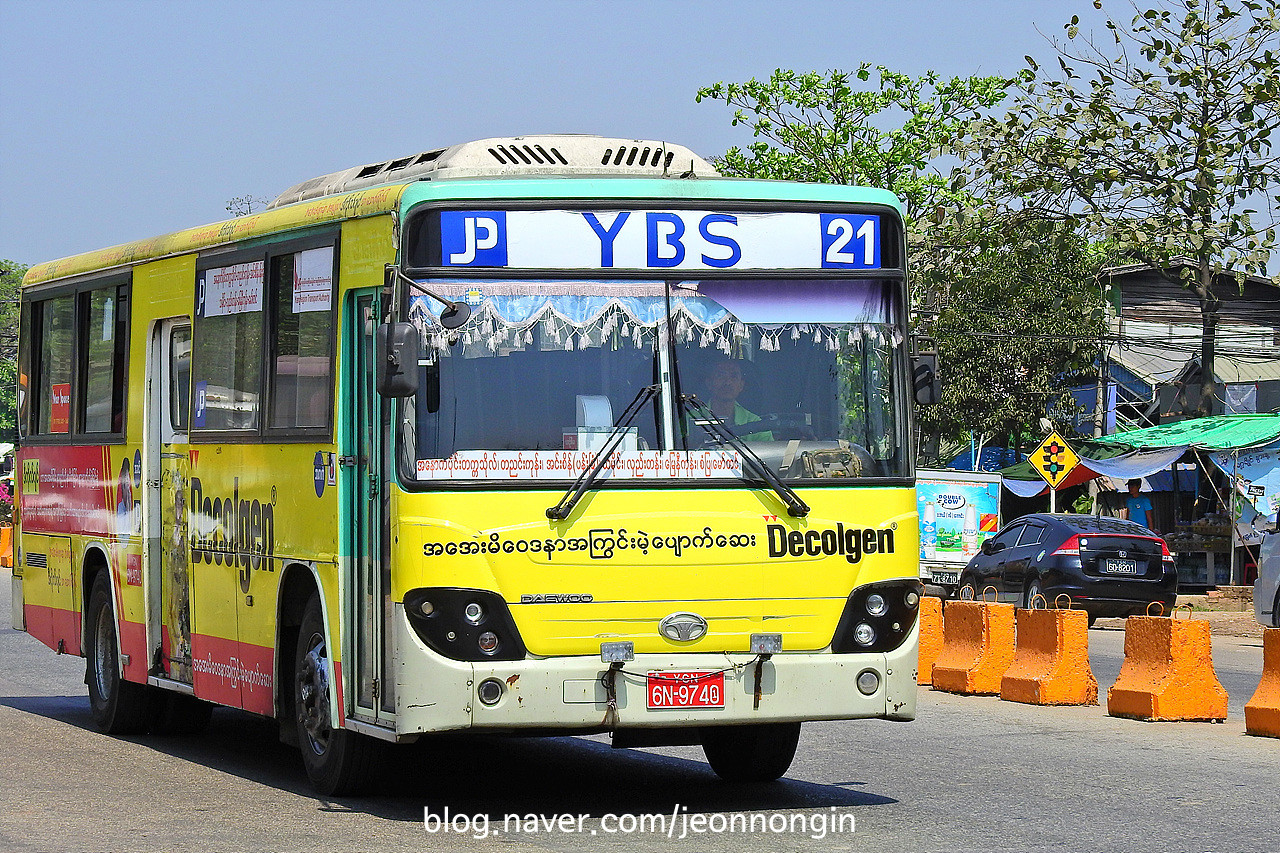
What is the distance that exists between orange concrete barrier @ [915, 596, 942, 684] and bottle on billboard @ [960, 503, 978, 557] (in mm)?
13679

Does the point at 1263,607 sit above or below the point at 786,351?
below

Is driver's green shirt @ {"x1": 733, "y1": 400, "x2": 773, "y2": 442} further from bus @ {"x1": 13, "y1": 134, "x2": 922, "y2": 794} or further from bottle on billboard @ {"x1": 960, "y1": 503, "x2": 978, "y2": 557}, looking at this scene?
bottle on billboard @ {"x1": 960, "y1": 503, "x2": 978, "y2": 557}

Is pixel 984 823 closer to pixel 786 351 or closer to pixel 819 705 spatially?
pixel 819 705

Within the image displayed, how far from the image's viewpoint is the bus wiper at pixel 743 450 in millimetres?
8578

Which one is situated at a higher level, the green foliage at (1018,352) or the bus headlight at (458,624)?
the green foliage at (1018,352)

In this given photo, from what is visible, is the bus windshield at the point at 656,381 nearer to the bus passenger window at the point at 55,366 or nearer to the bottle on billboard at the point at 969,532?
the bus passenger window at the point at 55,366

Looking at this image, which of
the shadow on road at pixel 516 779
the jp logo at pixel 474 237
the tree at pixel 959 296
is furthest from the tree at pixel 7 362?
the jp logo at pixel 474 237

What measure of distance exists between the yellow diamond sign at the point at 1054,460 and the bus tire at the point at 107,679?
1941 cm

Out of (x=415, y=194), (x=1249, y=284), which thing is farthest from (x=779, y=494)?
(x=1249, y=284)

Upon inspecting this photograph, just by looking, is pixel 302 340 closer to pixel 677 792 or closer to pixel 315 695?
pixel 315 695

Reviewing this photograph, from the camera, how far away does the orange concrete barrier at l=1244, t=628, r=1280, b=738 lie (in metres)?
12.1

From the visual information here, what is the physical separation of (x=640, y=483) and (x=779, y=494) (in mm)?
688

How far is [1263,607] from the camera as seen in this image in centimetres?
2017

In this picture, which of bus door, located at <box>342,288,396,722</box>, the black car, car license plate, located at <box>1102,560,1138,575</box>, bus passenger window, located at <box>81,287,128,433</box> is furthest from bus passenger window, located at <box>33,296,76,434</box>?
car license plate, located at <box>1102,560,1138,575</box>
